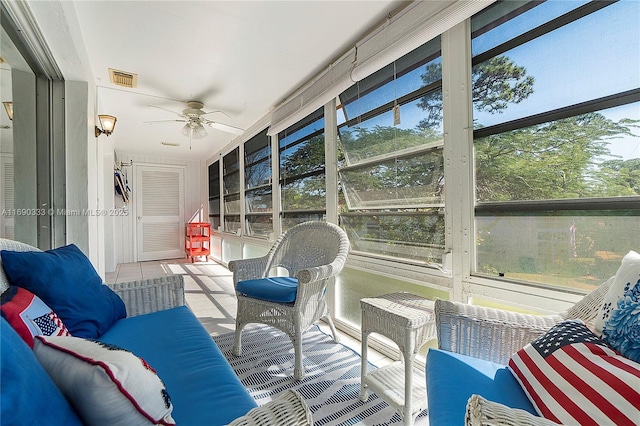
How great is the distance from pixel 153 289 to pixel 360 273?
1.58 m

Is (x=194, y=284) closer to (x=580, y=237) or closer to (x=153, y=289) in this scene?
(x=153, y=289)

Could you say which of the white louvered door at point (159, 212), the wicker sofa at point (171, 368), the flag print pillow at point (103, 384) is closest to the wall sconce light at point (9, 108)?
the wicker sofa at point (171, 368)

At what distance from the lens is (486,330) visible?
116 centimetres

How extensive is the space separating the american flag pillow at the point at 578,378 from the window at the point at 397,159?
95 cm

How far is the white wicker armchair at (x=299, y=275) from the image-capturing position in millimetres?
1908

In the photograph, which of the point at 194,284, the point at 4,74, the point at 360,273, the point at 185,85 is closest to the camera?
the point at 4,74

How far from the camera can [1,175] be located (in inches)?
58.4

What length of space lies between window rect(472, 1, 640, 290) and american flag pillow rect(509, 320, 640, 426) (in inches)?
20.4

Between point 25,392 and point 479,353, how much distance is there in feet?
4.45

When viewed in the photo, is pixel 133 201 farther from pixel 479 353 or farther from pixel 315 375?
pixel 479 353

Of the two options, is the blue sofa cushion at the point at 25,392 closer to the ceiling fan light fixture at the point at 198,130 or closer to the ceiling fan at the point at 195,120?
the ceiling fan at the point at 195,120

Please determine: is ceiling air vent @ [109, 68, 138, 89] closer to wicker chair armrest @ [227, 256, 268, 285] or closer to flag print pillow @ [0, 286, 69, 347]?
wicker chair armrest @ [227, 256, 268, 285]

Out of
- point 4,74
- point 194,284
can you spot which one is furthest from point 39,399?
point 194,284

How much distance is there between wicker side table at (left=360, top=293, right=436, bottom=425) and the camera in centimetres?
138
